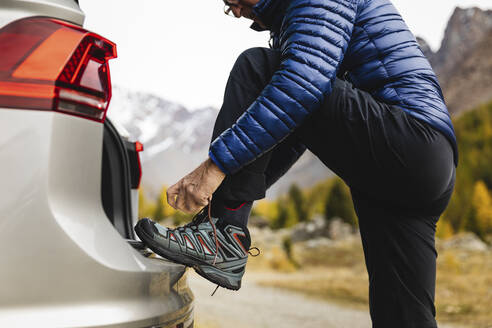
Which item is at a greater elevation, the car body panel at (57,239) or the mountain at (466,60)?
the car body panel at (57,239)

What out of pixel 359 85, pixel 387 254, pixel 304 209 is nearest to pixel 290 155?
pixel 359 85

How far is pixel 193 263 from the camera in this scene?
1409 millimetres

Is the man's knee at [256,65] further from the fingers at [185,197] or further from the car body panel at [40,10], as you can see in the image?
the car body panel at [40,10]

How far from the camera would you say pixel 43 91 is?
103 cm

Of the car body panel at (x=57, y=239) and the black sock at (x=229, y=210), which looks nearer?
the car body panel at (x=57, y=239)

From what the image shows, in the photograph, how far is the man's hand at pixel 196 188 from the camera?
1.38 metres

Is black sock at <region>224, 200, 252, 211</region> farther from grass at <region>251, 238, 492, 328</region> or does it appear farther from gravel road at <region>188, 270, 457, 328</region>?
grass at <region>251, 238, 492, 328</region>

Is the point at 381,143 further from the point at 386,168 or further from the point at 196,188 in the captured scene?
the point at 196,188

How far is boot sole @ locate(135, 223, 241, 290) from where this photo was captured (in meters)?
1.37

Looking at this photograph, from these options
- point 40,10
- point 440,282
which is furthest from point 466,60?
point 40,10

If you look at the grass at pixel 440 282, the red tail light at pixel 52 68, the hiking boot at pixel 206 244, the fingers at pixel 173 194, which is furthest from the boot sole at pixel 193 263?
the grass at pixel 440 282

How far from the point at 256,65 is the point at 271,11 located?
243mm

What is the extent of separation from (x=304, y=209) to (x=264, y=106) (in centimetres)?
2203

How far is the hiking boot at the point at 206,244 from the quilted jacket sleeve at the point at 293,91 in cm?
21
